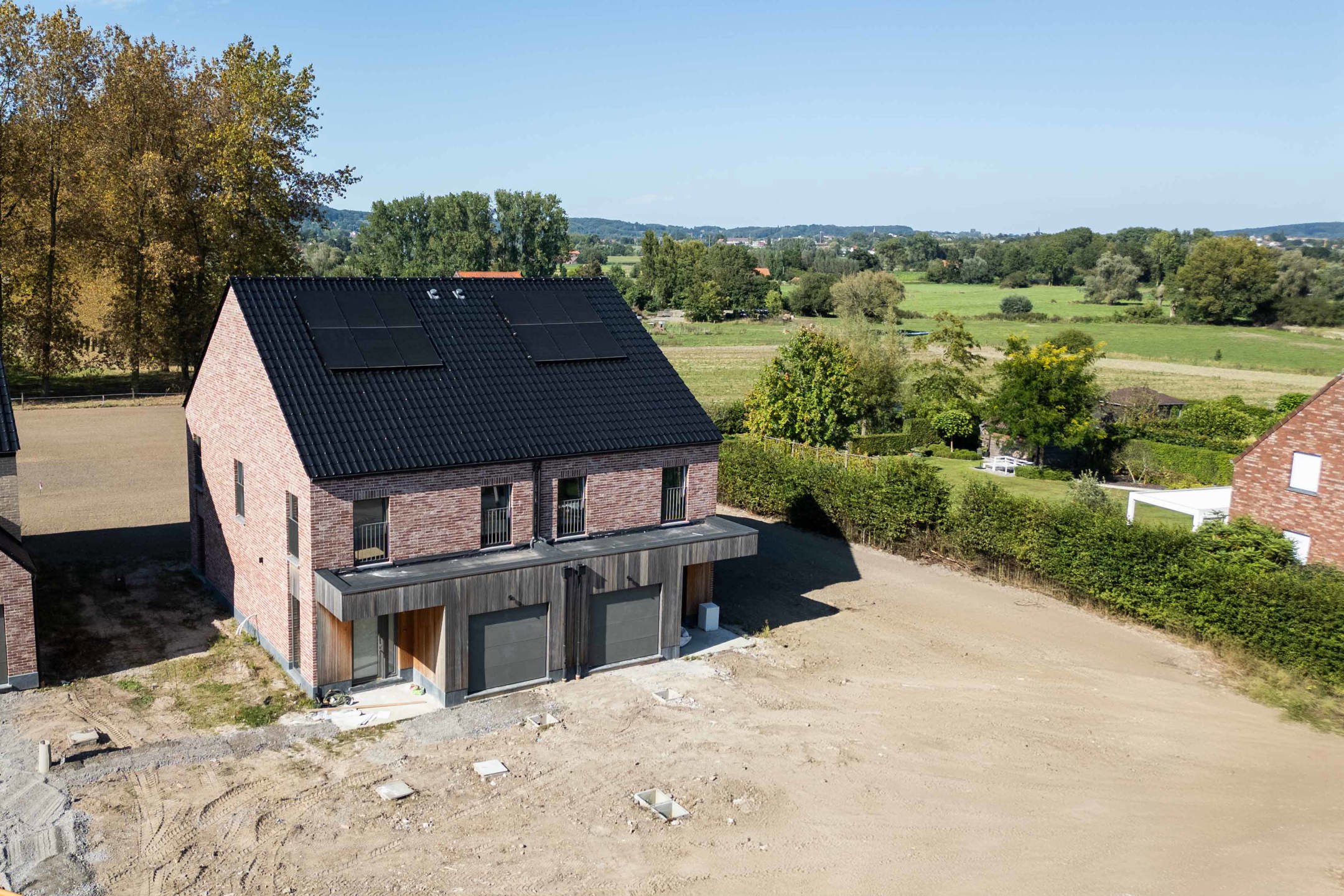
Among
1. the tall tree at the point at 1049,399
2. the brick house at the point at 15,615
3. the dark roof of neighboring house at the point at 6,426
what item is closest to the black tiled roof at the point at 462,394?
the dark roof of neighboring house at the point at 6,426

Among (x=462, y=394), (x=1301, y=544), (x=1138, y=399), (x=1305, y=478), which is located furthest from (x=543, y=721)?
(x=1138, y=399)

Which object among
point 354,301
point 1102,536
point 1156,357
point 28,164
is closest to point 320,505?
point 354,301

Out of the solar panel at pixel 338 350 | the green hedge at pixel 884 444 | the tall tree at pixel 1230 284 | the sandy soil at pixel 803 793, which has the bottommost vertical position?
the sandy soil at pixel 803 793

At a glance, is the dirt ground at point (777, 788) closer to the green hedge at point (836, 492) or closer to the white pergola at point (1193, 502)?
the green hedge at point (836, 492)

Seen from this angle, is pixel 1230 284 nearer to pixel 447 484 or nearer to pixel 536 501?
pixel 536 501

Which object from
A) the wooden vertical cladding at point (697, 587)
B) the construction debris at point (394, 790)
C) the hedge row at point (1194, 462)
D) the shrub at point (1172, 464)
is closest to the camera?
the construction debris at point (394, 790)

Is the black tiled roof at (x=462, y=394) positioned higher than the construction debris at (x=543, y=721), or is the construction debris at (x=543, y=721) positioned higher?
the black tiled roof at (x=462, y=394)

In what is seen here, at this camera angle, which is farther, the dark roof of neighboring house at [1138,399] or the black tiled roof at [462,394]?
the dark roof of neighboring house at [1138,399]
